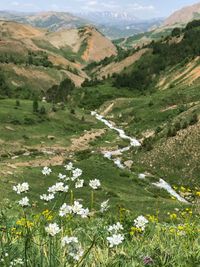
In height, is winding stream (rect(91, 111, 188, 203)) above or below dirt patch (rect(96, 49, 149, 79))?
above

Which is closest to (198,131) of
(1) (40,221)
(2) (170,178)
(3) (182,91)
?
(2) (170,178)

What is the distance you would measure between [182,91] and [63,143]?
40.5m

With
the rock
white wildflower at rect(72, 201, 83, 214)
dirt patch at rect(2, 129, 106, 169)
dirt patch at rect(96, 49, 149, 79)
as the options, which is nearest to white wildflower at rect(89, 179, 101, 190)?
white wildflower at rect(72, 201, 83, 214)

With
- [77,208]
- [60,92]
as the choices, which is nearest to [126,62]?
[60,92]

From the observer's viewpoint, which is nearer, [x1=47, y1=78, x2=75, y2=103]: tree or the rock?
the rock

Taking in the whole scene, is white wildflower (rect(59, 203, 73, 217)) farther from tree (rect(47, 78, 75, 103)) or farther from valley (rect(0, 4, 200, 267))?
tree (rect(47, 78, 75, 103))

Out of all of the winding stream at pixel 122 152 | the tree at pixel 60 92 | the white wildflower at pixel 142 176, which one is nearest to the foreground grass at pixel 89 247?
the winding stream at pixel 122 152

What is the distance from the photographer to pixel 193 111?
3002 inches

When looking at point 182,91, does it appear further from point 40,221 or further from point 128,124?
point 40,221

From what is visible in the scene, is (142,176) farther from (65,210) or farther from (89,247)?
(65,210)

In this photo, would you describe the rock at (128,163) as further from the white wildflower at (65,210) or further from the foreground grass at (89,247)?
the white wildflower at (65,210)

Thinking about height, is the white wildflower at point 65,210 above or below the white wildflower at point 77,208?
below

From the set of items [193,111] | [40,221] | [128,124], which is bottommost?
[128,124]

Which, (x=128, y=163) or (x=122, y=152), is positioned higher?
(x=128, y=163)
